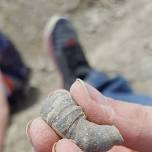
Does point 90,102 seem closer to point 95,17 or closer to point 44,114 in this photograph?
point 44,114

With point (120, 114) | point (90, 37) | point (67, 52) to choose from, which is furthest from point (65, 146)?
point (90, 37)

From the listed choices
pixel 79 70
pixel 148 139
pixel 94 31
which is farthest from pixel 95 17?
pixel 148 139

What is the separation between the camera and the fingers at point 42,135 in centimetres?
95

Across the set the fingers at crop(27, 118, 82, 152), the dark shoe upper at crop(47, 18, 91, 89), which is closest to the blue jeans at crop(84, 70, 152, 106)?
the dark shoe upper at crop(47, 18, 91, 89)

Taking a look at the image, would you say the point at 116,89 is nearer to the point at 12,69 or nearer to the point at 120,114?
the point at 12,69

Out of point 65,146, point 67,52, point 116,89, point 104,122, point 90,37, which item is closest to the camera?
point 65,146

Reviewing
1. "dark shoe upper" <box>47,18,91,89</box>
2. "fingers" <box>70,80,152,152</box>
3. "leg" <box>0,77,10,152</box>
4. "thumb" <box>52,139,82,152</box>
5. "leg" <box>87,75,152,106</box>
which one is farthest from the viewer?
"dark shoe upper" <box>47,18,91,89</box>

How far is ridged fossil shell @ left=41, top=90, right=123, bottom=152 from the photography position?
2.98 feet

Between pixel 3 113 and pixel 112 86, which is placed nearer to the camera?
pixel 112 86

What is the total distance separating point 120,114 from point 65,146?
0.21 meters

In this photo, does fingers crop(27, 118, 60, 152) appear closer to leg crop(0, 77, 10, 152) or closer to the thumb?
the thumb

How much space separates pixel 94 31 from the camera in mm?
2521

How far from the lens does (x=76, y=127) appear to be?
92 centimetres

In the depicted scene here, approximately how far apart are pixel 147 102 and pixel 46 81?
0.72 meters
